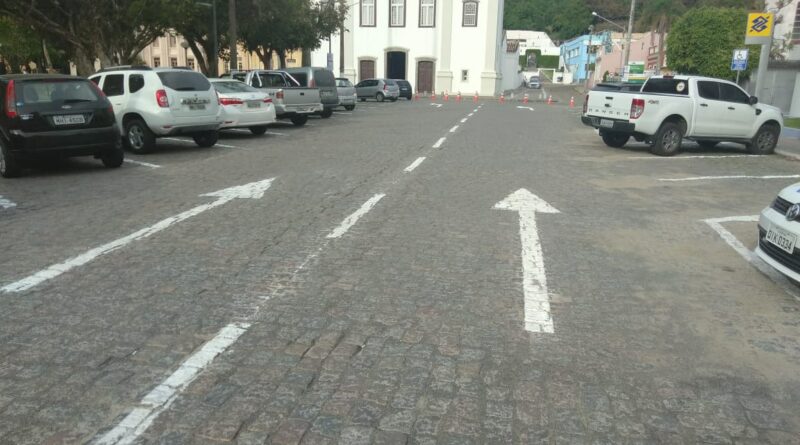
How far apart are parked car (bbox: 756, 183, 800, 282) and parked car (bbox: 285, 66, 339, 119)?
61.0 ft

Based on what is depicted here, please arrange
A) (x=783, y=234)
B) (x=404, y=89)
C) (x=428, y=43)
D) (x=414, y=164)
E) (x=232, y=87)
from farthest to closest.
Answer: (x=428, y=43) → (x=404, y=89) → (x=232, y=87) → (x=414, y=164) → (x=783, y=234)

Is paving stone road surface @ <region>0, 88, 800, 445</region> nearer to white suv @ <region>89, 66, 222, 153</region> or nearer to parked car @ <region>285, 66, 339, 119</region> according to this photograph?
white suv @ <region>89, 66, 222, 153</region>

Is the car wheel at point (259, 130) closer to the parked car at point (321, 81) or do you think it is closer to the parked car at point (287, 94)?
the parked car at point (287, 94)

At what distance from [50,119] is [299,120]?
11839 millimetres

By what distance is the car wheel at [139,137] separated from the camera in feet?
42.5

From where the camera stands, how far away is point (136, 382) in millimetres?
3582

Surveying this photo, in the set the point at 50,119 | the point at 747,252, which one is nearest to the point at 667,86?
the point at 747,252

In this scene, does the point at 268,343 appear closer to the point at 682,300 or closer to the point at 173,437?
the point at 173,437

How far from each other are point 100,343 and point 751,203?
8980 mm

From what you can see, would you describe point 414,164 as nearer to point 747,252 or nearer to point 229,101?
point 229,101

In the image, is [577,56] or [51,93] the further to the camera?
[577,56]

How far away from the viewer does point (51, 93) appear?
10.0 m

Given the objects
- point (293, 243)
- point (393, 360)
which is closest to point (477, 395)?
point (393, 360)

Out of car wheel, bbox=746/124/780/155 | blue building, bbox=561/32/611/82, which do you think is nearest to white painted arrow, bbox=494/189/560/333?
car wheel, bbox=746/124/780/155
